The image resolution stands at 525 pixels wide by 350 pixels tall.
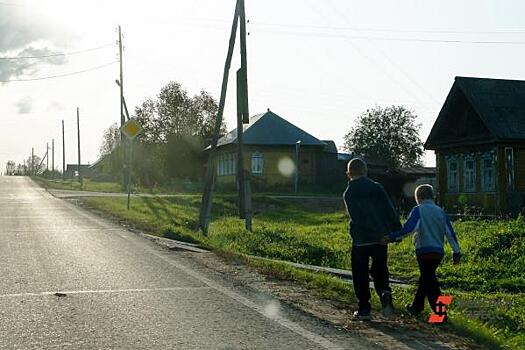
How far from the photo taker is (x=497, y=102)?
91.9 feet

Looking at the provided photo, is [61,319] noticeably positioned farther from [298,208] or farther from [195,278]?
[298,208]

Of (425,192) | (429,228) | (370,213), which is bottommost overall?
(429,228)

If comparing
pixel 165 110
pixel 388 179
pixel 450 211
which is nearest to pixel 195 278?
pixel 450 211

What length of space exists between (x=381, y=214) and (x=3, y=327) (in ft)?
13.2

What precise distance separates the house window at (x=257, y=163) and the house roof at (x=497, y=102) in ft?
90.7

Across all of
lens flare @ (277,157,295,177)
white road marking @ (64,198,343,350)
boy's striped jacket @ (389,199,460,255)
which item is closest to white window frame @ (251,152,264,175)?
lens flare @ (277,157,295,177)

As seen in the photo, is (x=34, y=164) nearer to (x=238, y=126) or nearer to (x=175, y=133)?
(x=175, y=133)

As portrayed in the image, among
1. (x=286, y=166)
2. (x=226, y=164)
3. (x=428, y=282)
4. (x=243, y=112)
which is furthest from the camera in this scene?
(x=226, y=164)

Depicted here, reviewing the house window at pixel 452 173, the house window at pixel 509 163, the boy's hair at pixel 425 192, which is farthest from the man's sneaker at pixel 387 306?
the house window at pixel 452 173

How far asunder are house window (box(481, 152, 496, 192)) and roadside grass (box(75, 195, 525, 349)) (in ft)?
23.3

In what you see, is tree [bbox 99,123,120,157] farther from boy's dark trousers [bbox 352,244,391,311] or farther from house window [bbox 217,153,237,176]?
boy's dark trousers [bbox 352,244,391,311]

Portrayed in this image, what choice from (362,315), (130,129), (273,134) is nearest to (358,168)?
(362,315)

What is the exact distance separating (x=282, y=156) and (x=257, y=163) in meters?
2.08

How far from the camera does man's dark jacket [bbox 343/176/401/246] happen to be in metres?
7.71
